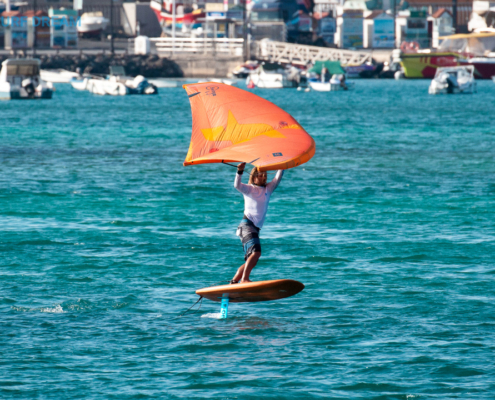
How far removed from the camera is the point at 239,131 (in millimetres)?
15578

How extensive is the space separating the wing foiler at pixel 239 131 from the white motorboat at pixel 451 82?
10958 centimetres

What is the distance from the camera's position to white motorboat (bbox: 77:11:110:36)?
18975 centimetres

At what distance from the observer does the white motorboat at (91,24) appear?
623ft

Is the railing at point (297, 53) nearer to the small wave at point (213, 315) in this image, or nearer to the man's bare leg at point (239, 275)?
the small wave at point (213, 315)

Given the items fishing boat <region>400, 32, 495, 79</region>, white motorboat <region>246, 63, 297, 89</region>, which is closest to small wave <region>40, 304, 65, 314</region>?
white motorboat <region>246, 63, 297, 89</region>

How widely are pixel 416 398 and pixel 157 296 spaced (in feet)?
21.6

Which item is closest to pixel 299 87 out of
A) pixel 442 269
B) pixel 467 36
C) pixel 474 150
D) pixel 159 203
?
pixel 467 36

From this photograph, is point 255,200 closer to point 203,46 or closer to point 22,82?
point 22,82

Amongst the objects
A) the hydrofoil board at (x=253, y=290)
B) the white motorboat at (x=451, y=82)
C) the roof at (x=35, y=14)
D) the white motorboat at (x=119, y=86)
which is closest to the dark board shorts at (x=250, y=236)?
the hydrofoil board at (x=253, y=290)

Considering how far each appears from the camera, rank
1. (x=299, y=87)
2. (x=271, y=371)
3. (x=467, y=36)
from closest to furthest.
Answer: (x=271, y=371)
(x=299, y=87)
(x=467, y=36)

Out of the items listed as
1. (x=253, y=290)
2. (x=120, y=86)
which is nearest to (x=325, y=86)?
(x=120, y=86)

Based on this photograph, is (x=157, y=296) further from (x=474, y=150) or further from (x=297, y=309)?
(x=474, y=150)

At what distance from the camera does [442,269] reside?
19.2 metres

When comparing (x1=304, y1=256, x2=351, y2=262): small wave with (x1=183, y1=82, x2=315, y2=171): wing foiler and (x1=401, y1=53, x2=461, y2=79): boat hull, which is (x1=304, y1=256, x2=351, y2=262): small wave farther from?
(x1=401, y1=53, x2=461, y2=79): boat hull
